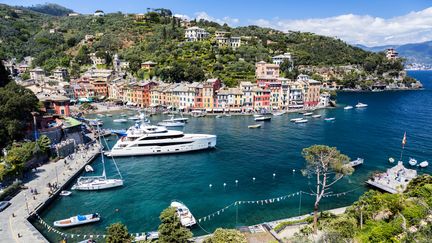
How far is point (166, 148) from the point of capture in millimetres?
57188

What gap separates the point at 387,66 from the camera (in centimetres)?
17838

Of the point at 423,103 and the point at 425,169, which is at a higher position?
the point at 423,103

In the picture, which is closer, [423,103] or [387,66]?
[423,103]

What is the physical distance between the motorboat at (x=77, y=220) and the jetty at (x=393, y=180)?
39.4m

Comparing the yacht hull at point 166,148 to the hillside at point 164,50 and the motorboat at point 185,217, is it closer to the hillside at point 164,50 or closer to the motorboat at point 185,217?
the motorboat at point 185,217

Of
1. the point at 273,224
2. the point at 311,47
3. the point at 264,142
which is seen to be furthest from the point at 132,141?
the point at 311,47

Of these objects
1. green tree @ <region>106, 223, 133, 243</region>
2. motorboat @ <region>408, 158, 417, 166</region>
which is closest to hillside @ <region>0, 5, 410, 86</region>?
motorboat @ <region>408, 158, 417, 166</region>

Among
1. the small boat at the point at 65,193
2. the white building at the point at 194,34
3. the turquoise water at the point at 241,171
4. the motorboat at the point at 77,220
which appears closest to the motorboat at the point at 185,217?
the turquoise water at the point at 241,171

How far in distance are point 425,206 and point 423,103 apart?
112 metres

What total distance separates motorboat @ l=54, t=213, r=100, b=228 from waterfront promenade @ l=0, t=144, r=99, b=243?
307cm

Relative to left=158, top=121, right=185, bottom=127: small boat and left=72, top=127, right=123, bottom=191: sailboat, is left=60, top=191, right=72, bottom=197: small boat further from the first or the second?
left=158, top=121, right=185, bottom=127: small boat

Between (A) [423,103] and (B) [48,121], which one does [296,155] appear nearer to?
(B) [48,121]

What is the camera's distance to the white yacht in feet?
185

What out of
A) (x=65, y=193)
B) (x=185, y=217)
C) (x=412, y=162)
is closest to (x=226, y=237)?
(x=185, y=217)
